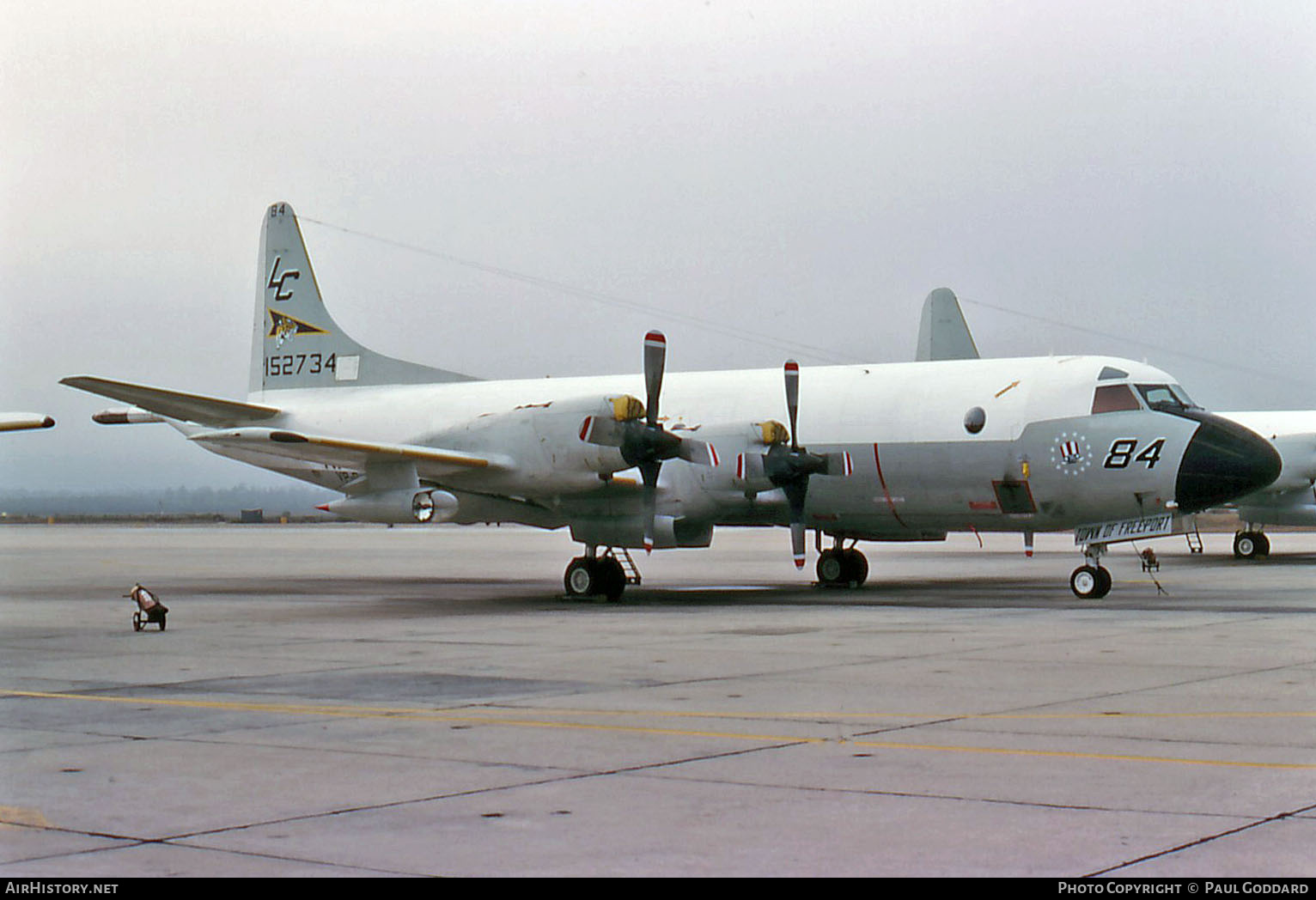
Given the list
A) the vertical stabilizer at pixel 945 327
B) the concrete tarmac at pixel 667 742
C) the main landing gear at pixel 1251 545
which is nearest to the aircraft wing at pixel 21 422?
the concrete tarmac at pixel 667 742

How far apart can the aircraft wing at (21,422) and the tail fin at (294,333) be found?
1909 cm

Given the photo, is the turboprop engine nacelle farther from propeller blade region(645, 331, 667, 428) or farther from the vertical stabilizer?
the vertical stabilizer

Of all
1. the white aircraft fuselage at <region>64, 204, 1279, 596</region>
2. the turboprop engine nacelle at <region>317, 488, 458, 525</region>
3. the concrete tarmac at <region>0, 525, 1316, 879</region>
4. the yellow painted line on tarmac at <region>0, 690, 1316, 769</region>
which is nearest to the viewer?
the concrete tarmac at <region>0, 525, 1316, 879</region>

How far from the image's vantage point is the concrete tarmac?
20.8 ft

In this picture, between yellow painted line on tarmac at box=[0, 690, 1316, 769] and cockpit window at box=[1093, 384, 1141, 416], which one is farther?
cockpit window at box=[1093, 384, 1141, 416]

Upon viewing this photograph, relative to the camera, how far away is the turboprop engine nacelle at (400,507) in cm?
2303

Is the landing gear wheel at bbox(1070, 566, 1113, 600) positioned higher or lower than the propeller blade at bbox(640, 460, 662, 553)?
lower

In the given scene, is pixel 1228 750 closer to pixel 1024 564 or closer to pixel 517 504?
pixel 517 504

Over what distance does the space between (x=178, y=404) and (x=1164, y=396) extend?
16.4 m

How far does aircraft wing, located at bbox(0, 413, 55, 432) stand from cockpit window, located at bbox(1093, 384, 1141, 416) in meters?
16.5

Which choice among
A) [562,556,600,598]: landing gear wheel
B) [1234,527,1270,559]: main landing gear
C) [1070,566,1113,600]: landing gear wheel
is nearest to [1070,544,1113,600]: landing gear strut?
[1070,566,1113,600]: landing gear wheel

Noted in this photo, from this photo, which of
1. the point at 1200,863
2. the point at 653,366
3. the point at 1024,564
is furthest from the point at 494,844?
the point at 1024,564

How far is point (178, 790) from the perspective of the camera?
7.76 metres

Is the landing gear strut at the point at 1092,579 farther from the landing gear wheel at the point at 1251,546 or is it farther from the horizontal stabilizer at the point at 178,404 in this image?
the landing gear wheel at the point at 1251,546
